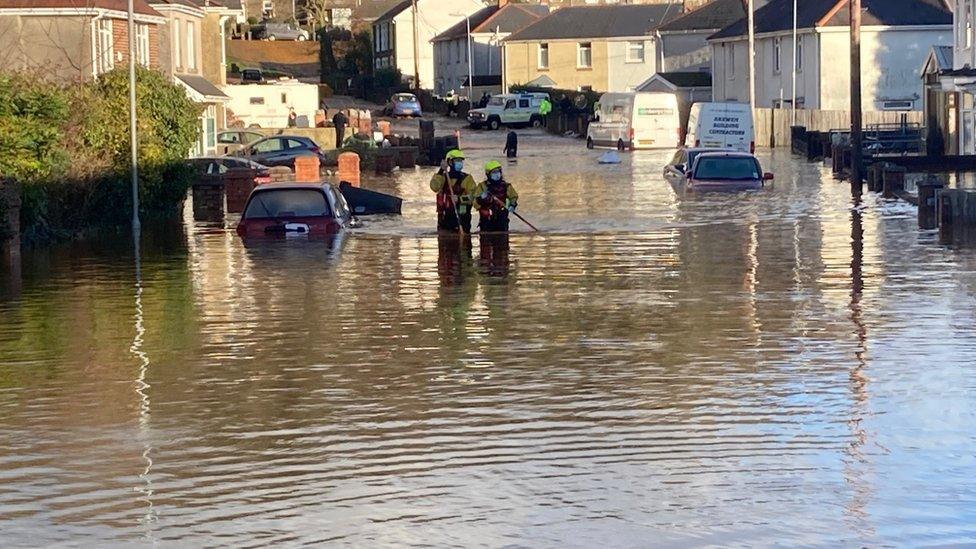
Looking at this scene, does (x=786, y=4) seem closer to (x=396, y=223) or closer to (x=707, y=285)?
(x=396, y=223)

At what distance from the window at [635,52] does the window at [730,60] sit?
2291 centimetres

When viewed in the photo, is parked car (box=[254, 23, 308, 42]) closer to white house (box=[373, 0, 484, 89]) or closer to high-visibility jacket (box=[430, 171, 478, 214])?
white house (box=[373, 0, 484, 89])

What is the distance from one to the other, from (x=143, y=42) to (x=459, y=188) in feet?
88.1

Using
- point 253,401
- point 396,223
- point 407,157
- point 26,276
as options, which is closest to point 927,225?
point 396,223

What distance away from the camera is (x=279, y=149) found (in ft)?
183

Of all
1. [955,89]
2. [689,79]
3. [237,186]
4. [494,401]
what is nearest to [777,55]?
[689,79]

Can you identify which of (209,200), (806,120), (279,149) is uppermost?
(806,120)

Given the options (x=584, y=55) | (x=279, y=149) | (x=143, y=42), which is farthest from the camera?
(x=584, y=55)

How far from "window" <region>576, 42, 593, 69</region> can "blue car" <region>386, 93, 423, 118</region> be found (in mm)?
13331

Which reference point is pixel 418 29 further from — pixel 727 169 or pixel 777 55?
pixel 727 169

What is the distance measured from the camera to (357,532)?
917 cm

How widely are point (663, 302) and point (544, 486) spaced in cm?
958

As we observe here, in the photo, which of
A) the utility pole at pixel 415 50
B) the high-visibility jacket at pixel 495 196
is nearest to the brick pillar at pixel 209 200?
the high-visibility jacket at pixel 495 196

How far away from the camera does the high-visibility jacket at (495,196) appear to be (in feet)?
92.4
